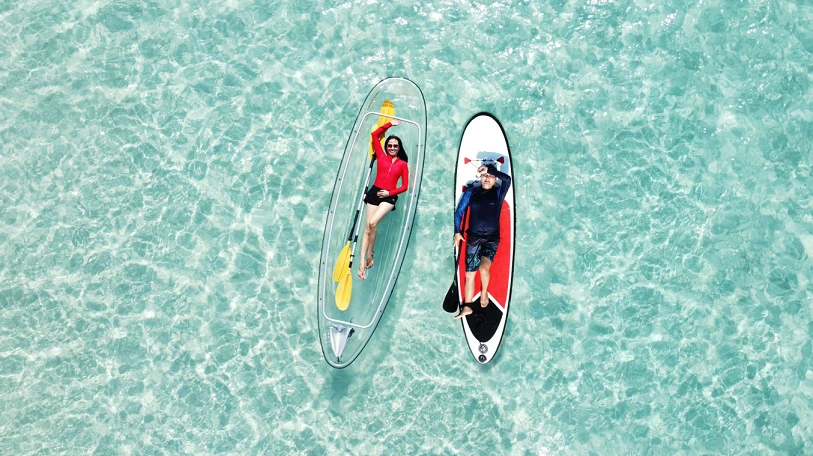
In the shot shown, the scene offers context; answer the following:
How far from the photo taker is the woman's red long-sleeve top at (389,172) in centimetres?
926

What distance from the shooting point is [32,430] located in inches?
384

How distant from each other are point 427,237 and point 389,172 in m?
1.09

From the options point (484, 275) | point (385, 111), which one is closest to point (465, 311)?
point (484, 275)

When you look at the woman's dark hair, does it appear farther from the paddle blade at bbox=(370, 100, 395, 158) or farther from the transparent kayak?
the paddle blade at bbox=(370, 100, 395, 158)

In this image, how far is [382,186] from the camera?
9.32 meters

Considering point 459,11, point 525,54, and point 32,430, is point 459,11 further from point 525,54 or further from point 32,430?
point 32,430

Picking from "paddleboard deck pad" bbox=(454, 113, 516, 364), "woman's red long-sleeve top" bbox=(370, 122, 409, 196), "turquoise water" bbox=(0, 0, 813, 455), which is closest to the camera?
"woman's red long-sleeve top" bbox=(370, 122, 409, 196)

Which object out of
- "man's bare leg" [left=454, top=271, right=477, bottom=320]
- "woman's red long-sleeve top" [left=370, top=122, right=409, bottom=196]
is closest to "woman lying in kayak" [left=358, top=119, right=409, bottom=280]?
"woman's red long-sleeve top" [left=370, top=122, right=409, bottom=196]

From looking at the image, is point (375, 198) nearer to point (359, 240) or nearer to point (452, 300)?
point (359, 240)

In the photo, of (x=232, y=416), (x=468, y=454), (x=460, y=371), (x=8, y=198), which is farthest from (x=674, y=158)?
(x=8, y=198)

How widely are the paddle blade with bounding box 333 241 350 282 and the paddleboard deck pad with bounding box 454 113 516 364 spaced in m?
1.39

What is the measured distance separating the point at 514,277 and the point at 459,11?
3.60 meters

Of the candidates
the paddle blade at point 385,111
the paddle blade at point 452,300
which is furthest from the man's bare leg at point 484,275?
the paddle blade at point 385,111

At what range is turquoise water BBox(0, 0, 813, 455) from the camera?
972 centimetres
